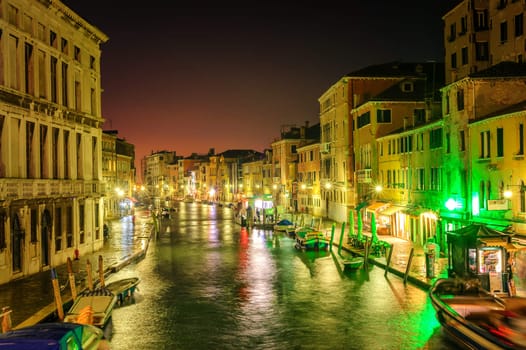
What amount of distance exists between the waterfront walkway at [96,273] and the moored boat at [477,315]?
15.1ft

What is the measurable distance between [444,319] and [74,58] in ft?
83.1

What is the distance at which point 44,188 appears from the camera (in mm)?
27844

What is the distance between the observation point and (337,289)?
82.8ft

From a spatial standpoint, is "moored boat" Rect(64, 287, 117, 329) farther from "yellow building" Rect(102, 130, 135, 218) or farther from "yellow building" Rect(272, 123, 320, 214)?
"yellow building" Rect(272, 123, 320, 214)

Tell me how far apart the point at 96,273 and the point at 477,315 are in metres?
17.4

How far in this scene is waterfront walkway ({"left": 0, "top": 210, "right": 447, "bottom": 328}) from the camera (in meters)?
19.4

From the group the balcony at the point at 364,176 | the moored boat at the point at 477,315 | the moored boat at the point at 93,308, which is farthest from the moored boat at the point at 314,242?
the moored boat at the point at 93,308

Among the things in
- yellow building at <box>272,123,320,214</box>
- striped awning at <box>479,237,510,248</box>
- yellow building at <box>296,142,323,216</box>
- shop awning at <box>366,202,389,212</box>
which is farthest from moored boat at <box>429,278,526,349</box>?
yellow building at <box>272,123,320,214</box>

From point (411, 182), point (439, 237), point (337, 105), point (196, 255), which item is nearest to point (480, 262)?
point (439, 237)

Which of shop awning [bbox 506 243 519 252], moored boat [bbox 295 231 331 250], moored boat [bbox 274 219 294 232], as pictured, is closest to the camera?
shop awning [bbox 506 243 519 252]

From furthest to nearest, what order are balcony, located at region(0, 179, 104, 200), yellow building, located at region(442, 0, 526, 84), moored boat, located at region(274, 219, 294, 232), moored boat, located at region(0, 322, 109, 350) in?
moored boat, located at region(274, 219, 294, 232) → yellow building, located at region(442, 0, 526, 84) → balcony, located at region(0, 179, 104, 200) → moored boat, located at region(0, 322, 109, 350)

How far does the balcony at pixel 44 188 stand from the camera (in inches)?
954

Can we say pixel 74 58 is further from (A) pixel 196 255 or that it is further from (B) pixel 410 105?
(B) pixel 410 105

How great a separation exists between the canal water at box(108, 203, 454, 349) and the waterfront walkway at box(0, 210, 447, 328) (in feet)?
2.52
